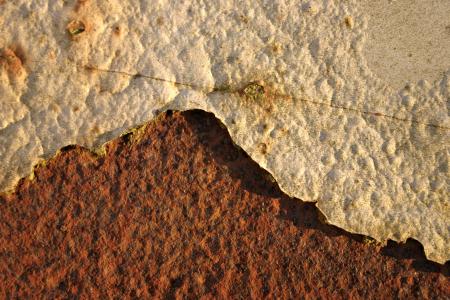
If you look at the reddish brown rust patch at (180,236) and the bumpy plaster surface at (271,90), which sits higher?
the bumpy plaster surface at (271,90)

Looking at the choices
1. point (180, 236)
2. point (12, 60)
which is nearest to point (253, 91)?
point (180, 236)

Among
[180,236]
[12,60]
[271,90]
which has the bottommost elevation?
[180,236]

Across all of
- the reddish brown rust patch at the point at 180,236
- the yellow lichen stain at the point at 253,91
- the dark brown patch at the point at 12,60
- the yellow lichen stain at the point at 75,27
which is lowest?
the reddish brown rust patch at the point at 180,236

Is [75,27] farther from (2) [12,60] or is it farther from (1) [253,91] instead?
(1) [253,91]

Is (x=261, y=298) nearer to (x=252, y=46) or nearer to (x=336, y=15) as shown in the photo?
(x=252, y=46)

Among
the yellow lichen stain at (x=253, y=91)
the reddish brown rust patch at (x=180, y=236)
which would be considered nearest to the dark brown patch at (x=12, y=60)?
the reddish brown rust patch at (x=180, y=236)

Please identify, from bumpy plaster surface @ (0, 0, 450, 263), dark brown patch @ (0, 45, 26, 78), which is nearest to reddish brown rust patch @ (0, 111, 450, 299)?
bumpy plaster surface @ (0, 0, 450, 263)

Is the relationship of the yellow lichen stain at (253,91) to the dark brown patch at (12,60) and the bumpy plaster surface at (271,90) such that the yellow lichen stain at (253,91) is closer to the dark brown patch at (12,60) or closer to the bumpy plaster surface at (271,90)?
the bumpy plaster surface at (271,90)
